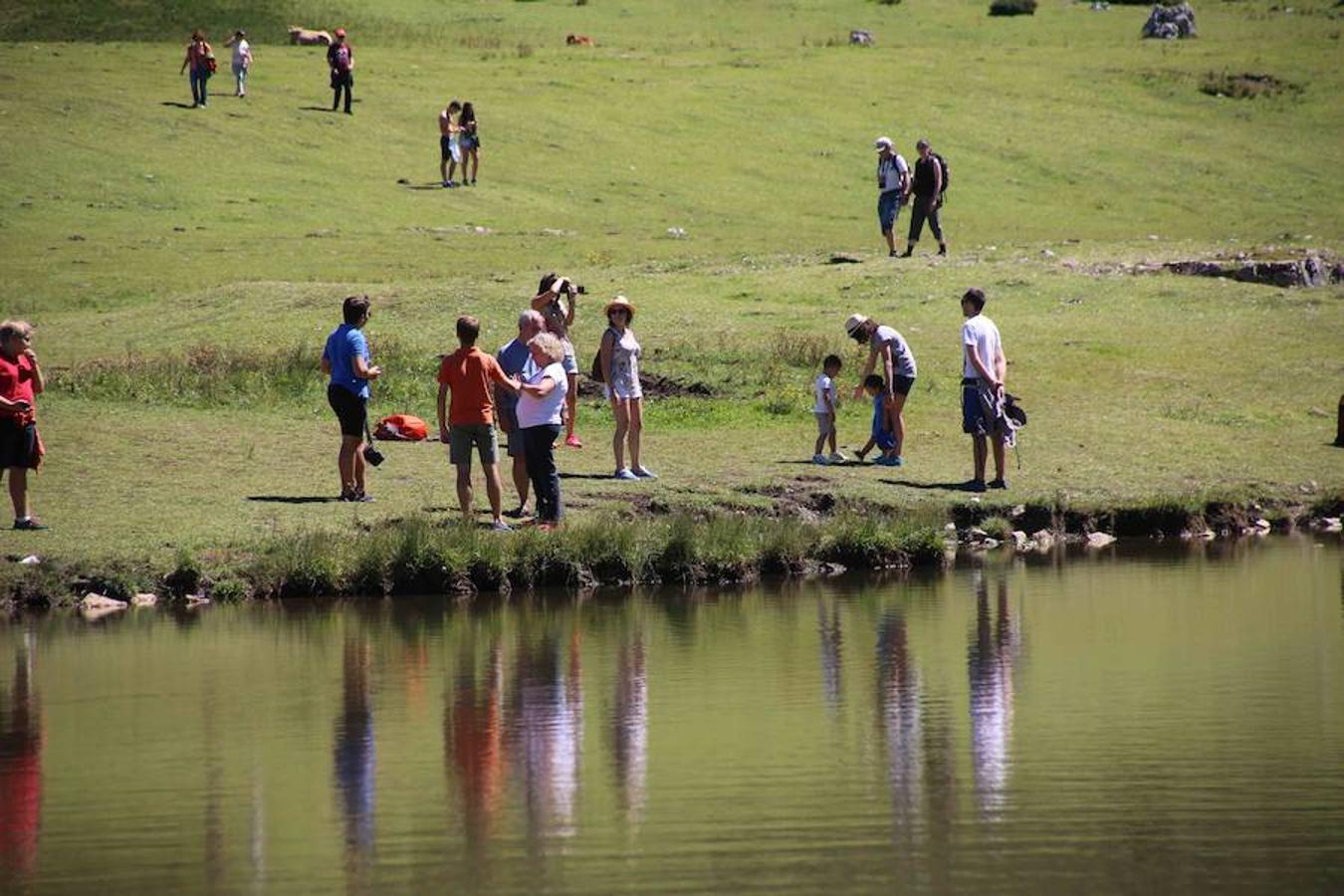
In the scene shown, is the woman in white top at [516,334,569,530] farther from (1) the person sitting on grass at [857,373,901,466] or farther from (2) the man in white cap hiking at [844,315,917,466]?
(1) the person sitting on grass at [857,373,901,466]

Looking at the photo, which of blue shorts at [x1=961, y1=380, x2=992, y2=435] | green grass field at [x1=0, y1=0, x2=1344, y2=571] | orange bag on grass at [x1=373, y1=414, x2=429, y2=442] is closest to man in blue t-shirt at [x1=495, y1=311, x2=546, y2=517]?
green grass field at [x1=0, y1=0, x2=1344, y2=571]

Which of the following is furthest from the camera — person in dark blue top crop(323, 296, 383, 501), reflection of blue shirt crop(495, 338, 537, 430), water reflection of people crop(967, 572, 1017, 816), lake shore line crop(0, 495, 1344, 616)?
reflection of blue shirt crop(495, 338, 537, 430)

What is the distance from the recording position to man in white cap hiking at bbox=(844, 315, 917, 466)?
27031 millimetres

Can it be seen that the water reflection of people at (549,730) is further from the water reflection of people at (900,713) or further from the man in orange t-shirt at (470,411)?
the man in orange t-shirt at (470,411)

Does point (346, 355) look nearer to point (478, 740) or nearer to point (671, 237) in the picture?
point (478, 740)

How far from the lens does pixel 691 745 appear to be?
13.6 metres

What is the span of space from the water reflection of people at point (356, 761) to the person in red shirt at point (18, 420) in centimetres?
546

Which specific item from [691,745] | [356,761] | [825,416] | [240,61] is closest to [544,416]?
[825,416]

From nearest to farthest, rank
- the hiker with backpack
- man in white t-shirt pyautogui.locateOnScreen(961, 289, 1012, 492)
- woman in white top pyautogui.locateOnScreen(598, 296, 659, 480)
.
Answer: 1. woman in white top pyautogui.locateOnScreen(598, 296, 659, 480)
2. man in white t-shirt pyautogui.locateOnScreen(961, 289, 1012, 492)
3. the hiker with backpack

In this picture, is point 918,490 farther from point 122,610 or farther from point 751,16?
point 751,16

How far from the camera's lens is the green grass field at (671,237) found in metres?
26.7

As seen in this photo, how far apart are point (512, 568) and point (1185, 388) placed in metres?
15.5

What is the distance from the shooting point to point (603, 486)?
24609mm

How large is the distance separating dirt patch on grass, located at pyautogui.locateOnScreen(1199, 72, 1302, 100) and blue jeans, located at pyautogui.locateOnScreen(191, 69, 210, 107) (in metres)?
35.1
